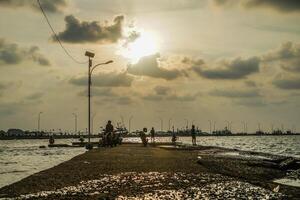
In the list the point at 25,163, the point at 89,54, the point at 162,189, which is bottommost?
the point at 25,163

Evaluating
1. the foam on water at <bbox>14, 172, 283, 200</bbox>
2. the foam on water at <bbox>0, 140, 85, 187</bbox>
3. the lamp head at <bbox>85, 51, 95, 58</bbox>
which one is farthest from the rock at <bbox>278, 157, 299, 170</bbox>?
the lamp head at <bbox>85, 51, 95, 58</bbox>

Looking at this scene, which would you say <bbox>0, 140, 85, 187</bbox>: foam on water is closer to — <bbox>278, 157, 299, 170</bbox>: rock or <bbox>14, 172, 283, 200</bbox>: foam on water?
<bbox>14, 172, 283, 200</bbox>: foam on water

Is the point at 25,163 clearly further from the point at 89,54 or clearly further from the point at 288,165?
the point at 288,165

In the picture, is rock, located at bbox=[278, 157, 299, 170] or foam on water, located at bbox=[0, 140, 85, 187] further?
rock, located at bbox=[278, 157, 299, 170]

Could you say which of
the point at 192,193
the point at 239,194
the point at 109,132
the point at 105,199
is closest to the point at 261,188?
the point at 239,194

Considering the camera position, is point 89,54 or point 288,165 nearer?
point 288,165

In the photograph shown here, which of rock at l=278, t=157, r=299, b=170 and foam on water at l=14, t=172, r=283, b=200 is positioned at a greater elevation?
foam on water at l=14, t=172, r=283, b=200

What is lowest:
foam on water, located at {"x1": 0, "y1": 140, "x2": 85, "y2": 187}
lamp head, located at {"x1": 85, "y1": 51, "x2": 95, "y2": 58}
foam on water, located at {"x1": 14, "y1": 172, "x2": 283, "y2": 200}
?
foam on water, located at {"x1": 0, "y1": 140, "x2": 85, "y2": 187}

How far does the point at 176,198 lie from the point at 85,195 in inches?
116

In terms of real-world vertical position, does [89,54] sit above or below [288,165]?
above

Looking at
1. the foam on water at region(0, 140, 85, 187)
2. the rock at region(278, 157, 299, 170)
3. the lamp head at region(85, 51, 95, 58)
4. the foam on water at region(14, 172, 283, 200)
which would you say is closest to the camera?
the foam on water at region(14, 172, 283, 200)

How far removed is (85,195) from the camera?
13.9 meters

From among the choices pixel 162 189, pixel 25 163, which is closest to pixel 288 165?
pixel 162 189

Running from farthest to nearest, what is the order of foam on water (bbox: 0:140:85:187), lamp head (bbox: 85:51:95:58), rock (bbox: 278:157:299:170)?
lamp head (bbox: 85:51:95:58)
rock (bbox: 278:157:299:170)
foam on water (bbox: 0:140:85:187)
